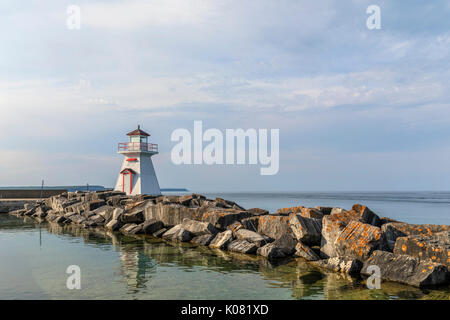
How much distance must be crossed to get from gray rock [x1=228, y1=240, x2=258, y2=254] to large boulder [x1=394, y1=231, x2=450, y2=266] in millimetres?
4509

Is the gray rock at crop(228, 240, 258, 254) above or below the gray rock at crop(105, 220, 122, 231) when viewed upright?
above

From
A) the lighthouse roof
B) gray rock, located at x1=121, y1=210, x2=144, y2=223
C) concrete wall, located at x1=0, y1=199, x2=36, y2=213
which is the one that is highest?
the lighthouse roof

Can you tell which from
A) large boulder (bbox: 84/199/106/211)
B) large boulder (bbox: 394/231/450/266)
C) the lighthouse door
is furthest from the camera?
the lighthouse door

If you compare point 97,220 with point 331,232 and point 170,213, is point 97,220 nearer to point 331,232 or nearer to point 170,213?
point 170,213

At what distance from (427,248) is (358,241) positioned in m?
1.66

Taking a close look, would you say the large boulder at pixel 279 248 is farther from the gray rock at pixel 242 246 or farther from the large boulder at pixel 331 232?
the large boulder at pixel 331 232

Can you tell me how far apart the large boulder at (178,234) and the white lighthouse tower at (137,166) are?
65.8ft

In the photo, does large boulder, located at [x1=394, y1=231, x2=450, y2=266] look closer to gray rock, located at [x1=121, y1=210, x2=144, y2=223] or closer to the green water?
the green water

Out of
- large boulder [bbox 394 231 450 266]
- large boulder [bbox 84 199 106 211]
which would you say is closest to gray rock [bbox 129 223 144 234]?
large boulder [bbox 84 199 106 211]

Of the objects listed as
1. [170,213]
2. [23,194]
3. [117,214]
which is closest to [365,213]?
[170,213]

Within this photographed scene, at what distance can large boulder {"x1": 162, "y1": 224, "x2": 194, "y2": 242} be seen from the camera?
1448 centimetres

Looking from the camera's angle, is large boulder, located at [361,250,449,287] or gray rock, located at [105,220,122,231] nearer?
large boulder, located at [361,250,449,287]

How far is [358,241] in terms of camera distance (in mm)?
9656
